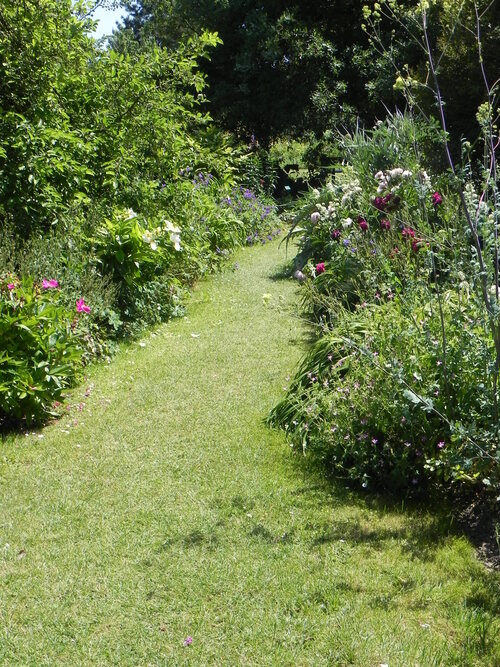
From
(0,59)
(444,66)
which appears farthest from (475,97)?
(0,59)

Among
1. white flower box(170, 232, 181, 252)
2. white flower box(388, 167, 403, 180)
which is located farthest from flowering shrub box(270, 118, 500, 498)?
white flower box(170, 232, 181, 252)

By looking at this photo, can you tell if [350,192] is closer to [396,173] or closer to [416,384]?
[396,173]

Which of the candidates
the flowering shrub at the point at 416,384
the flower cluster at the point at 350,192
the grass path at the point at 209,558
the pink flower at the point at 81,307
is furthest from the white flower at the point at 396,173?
the pink flower at the point at 81,307

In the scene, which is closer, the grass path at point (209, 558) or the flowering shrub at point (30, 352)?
the grass path at point (209, 558)

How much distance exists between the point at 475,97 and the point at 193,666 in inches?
313

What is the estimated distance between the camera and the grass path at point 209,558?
2828 mm

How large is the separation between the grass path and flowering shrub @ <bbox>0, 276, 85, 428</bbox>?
0.88ft

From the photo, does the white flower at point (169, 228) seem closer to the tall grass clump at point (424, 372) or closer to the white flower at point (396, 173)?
the white flower at point (396, 173)

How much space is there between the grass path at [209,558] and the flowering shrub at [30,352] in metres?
0.27

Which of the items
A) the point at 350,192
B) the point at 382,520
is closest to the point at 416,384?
the point at 382,520

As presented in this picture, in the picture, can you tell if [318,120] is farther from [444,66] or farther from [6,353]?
[6,353]

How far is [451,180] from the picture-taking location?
3.19 metres

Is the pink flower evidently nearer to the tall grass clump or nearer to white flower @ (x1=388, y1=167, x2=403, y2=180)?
the tall grass clump

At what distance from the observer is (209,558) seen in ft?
11.2
